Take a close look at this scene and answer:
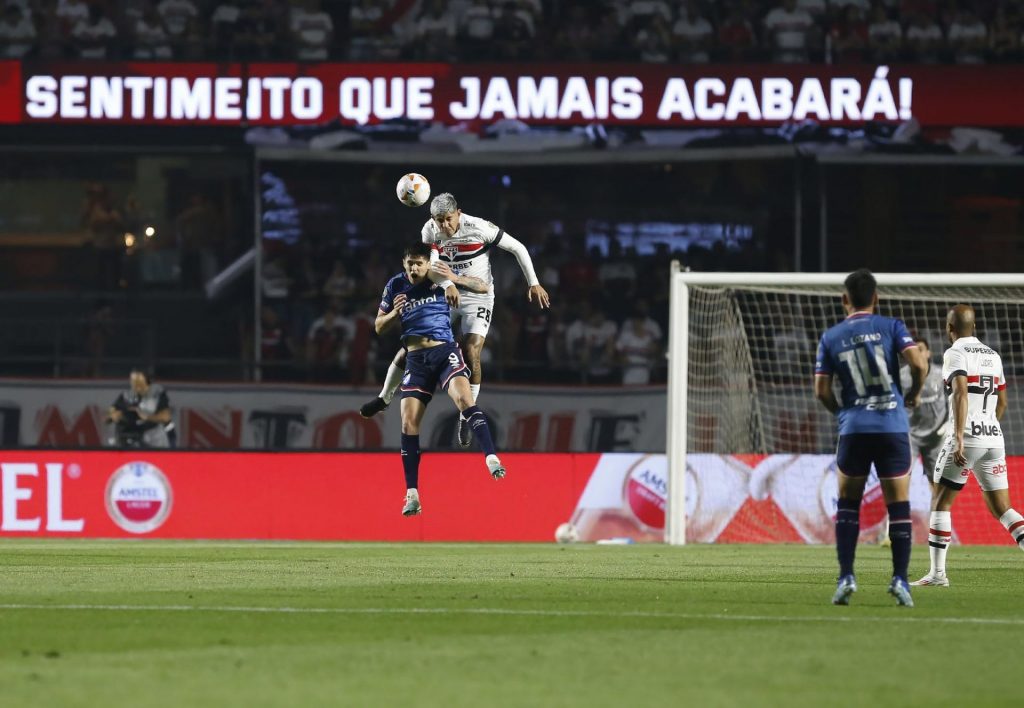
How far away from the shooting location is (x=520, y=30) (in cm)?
2648

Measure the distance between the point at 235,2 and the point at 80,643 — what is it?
20619mm

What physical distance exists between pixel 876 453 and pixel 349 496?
12647 mm

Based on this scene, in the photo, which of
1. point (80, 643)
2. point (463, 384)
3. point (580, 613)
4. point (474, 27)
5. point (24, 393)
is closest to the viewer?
point (80, 643)

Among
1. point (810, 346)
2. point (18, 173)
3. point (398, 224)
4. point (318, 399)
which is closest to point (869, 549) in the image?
point (810, 346)

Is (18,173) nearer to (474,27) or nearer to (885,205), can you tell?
(474,27)

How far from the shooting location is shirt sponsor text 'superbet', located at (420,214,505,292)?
1437 centimetres

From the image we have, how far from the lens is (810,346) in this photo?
78.0 feet

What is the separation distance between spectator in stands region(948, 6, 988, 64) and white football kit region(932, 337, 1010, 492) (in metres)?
14.4

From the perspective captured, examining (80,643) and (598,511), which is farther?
(598,511)

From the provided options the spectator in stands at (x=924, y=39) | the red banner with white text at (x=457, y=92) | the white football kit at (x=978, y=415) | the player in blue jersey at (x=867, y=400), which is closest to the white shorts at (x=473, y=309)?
the white football kit at (x=978, y=415)

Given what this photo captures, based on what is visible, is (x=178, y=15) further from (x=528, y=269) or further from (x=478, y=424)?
(x=478, y=424)

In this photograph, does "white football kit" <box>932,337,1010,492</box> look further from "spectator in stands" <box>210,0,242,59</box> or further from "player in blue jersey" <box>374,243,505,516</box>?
"spectator in stands" <box>210,0,242,59</box>

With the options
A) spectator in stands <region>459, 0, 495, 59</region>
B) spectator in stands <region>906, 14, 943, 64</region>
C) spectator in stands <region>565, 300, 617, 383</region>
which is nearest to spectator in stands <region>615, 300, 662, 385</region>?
spectator in stands <region>565, 300, 617, 383</region>

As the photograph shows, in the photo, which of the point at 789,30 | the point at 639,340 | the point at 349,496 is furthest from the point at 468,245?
the point at 789,30
